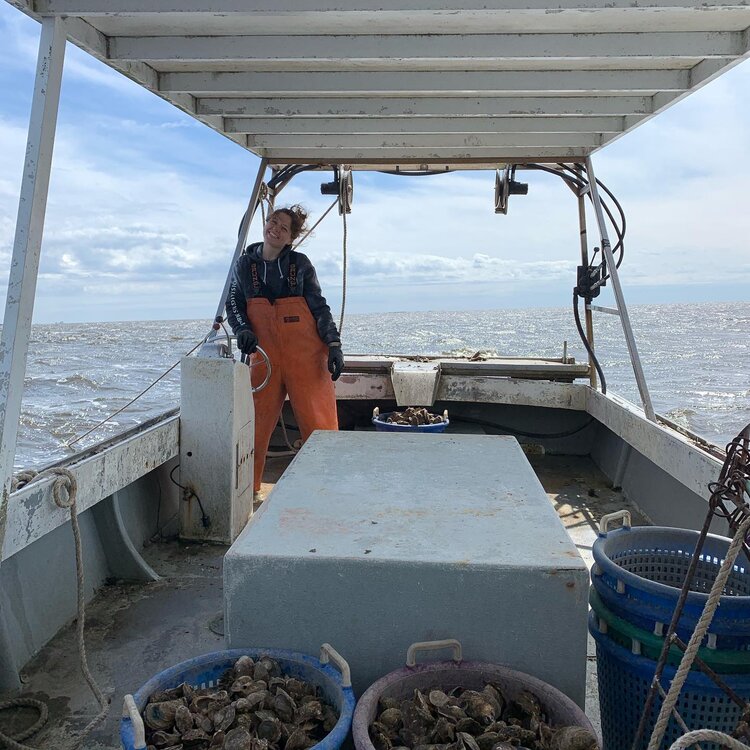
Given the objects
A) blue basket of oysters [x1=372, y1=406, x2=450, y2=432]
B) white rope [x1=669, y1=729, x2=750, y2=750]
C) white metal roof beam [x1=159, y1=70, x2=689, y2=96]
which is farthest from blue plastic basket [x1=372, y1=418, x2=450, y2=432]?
white rope [x1=669, y1=729, x2=750, y2=750]

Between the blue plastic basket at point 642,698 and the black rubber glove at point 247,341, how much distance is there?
3.03 metres

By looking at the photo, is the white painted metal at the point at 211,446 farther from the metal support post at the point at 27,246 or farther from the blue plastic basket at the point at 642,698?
the blue plastic basket at the point at 642,698

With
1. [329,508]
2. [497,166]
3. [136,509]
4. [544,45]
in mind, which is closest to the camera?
[329,508]

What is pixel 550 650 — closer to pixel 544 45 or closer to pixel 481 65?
pixel 544 45

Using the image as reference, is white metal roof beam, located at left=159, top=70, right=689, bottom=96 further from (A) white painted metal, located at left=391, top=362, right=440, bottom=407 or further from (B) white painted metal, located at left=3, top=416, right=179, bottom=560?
(A) white painted metal, located at left=391, top=362, right=440, bottom=407

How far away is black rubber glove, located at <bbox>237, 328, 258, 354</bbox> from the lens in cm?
441

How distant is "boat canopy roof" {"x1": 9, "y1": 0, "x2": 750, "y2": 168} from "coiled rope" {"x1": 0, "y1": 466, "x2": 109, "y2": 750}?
1808 millimetres

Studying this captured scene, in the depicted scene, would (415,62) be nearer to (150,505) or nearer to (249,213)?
(249,213)

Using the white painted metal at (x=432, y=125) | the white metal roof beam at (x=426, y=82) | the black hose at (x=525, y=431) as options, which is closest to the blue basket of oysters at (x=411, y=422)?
the black hose at (x=525, y=431)

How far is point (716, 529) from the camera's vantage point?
3.42 metres

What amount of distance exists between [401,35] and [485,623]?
8.72 ft

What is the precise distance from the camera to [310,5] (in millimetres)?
2711

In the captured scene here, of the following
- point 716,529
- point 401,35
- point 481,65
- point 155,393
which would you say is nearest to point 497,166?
point 481,65

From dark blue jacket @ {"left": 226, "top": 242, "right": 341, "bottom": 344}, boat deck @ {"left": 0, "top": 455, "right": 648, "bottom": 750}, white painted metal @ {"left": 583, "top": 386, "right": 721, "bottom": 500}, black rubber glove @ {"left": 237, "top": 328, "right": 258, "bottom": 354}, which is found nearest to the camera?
boat deck @ {"left": 0, "top": 455, "right": 648, "bottom": 750}
